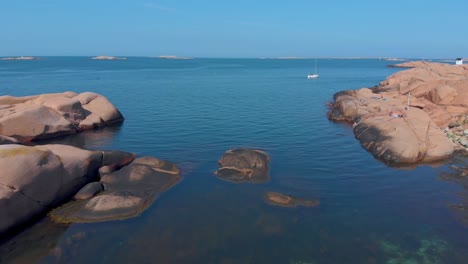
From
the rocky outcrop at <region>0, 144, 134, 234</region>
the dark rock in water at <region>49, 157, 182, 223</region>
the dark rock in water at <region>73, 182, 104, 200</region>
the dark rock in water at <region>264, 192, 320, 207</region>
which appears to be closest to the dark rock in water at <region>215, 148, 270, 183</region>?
the dark rock in water at <region>264, 192, 320, 207</region>

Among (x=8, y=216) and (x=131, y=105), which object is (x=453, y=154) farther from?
(x=131, y=105)

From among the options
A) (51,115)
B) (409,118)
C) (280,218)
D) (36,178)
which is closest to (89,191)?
(36,178)

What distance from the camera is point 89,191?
20.1 m

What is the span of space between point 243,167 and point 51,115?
69.8ft

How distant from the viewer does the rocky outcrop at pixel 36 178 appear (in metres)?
16.6

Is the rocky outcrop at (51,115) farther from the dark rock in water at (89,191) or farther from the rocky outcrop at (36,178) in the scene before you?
the dark rock in water at (89,191)

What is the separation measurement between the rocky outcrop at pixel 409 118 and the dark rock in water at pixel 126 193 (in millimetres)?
17376

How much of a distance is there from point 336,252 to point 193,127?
81.1 feet

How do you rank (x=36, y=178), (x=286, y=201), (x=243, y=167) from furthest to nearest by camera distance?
(x=243, y=167)
(x=286, y=201)
(x=36, y=178)

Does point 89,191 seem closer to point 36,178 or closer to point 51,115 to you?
point 36,178

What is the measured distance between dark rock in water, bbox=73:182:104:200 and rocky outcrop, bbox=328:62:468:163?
2119 cm

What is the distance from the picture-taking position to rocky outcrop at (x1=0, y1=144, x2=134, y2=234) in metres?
16.6

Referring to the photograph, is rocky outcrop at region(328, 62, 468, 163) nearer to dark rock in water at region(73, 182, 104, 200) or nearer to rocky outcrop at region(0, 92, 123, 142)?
dark rock in water at region(73, 182, 104, 200)

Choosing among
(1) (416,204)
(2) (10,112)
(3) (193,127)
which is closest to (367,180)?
(1) (416,204)
